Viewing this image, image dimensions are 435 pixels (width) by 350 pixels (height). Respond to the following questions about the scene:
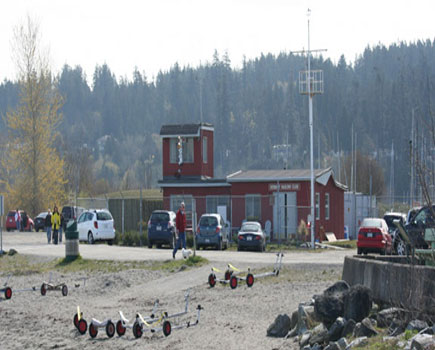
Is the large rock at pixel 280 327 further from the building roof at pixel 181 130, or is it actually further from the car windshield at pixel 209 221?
the building roof at pixel 181 130

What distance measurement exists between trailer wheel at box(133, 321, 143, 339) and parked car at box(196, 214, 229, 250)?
65.6 feet

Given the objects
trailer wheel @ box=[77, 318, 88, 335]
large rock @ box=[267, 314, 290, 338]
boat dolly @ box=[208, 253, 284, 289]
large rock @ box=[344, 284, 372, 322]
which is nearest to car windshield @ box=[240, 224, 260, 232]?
boat dolly @ box=[208, 253, 284, 289]

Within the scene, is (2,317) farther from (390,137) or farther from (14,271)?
(390,137)

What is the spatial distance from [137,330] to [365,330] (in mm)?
5323

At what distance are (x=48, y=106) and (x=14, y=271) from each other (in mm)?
43416

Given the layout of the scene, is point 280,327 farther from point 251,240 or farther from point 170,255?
point 251,240

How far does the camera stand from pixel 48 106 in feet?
233

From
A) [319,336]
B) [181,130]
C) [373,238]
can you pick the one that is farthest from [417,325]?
[181,130]

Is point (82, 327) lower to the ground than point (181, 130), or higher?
lower

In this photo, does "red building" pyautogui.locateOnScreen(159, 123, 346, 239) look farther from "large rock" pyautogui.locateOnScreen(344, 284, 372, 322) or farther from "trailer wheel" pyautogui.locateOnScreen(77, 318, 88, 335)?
"large rock" pyautogui.locateOnScreen(344, 284, 372, 322)

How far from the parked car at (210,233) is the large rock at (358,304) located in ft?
73.8

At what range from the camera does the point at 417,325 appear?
12.5 meters

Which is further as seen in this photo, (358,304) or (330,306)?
(330,306)

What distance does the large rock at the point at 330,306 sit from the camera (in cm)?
1448
